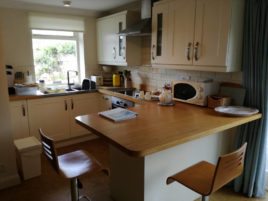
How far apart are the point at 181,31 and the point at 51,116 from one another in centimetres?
227

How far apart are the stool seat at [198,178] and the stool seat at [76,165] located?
619 mm

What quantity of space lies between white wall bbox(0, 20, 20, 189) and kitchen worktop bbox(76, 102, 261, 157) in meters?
1.06

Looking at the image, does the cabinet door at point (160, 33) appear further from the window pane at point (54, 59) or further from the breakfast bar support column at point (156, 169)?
the window pane at point (54, 59)

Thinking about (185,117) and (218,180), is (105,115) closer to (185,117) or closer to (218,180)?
(185,117)

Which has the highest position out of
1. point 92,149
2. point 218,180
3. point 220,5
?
point 220,5

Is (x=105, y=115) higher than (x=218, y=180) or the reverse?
higher

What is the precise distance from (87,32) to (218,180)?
347cm

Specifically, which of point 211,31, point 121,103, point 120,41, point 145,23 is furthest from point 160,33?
point 121,103

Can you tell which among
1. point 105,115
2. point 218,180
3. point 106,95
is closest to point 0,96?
point 105,115

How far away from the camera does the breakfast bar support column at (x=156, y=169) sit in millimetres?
1805

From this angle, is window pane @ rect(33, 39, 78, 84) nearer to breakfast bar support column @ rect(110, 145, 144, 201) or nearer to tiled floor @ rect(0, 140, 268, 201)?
tiled floor @ rect(0, 140, 268, 201)

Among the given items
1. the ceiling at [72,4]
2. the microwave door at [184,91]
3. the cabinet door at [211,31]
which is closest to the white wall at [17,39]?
the ceiling at [72,4]

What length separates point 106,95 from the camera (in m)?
3.67

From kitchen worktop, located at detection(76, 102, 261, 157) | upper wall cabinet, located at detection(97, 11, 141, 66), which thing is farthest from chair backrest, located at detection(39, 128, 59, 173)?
upper wall cabinet, located at detection(97, 11, 141, 66)
